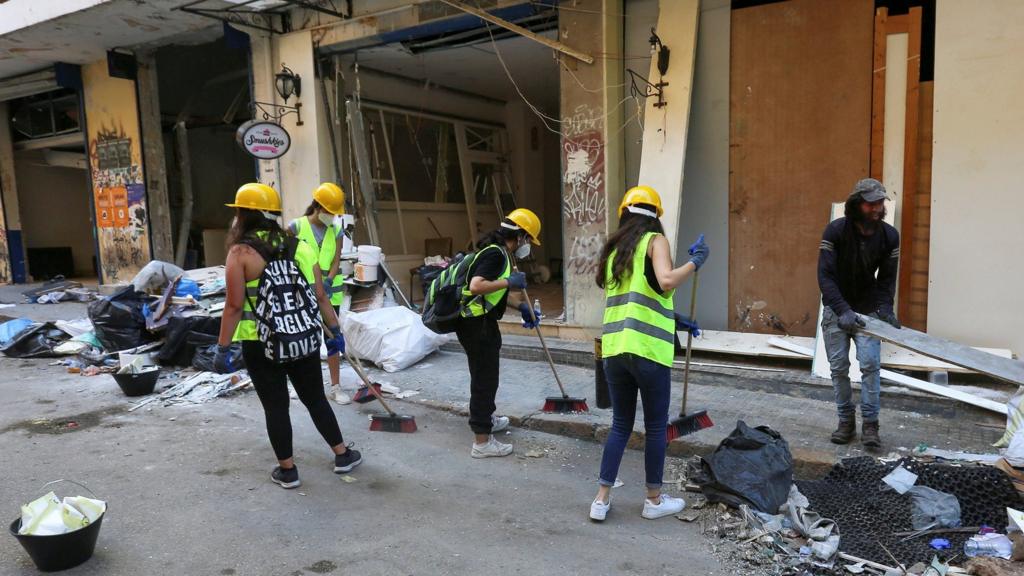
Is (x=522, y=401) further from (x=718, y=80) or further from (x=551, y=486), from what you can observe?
(x=718, y=80)

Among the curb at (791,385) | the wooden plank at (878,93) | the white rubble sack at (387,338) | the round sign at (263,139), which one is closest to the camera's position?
the curb at (791,385)

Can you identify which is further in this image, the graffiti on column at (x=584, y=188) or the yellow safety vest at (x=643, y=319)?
the graffiti on column at (x=584, y=188)

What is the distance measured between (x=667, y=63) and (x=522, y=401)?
12.0 ft

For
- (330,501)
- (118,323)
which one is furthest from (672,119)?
(118,323)

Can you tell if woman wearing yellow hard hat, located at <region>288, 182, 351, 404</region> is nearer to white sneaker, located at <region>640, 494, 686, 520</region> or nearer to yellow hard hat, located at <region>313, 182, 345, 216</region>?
yellow hard hat, located at <region>313, 182, 345, 216</region>

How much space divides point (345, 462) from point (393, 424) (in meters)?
0.78

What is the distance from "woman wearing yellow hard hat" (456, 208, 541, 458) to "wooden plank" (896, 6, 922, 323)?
3646 mm

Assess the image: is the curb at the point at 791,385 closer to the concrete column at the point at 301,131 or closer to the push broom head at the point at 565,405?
the push broom head at the point at 565,405

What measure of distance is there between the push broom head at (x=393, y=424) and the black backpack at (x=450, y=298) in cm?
88

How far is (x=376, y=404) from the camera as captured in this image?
5.71m

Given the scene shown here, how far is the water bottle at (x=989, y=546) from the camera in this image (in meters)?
2.98

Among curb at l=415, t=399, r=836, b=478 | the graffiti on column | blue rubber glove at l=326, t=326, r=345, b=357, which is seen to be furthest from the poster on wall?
curb at l=415, t=399, r=836, b=478

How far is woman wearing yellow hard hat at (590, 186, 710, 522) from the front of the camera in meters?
3.28

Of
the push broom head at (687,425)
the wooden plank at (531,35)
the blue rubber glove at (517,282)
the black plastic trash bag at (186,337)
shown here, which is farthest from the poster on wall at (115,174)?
the push broom head at (687,425)
